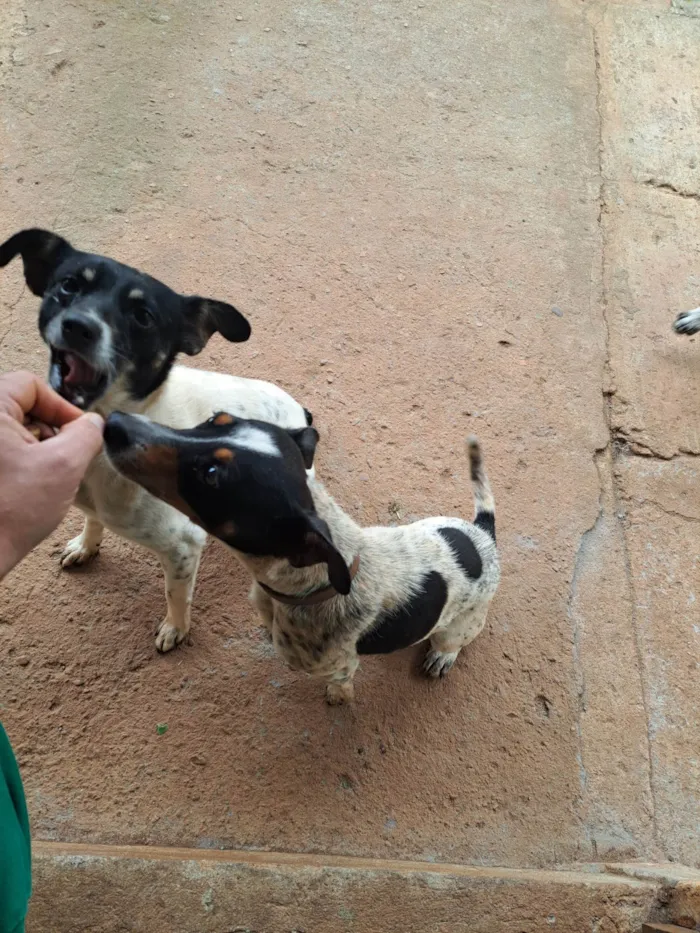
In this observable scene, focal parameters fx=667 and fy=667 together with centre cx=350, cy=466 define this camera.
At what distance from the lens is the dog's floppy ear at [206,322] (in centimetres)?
247

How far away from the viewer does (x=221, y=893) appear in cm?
207

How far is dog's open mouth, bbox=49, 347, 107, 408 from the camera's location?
2.23m

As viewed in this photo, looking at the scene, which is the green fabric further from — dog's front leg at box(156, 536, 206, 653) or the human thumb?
dog's front leg at box(156, 536, 206, 653)

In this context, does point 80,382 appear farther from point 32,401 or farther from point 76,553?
point 76,553

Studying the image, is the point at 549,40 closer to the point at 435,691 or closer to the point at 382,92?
the point at 382,92

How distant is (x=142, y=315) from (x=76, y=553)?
4.15 ft

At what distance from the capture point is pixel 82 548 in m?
3.00

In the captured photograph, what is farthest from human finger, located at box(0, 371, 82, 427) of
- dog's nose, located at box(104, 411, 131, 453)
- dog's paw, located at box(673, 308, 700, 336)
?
dog's paw, located at box(673, 308, 700, 336)

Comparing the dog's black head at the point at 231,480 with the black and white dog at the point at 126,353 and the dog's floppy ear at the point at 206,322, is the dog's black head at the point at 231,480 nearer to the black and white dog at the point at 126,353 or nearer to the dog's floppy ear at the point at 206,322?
the black and white dog at the point at 126,353

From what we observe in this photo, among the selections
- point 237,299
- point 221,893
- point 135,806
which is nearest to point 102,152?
point 237,299

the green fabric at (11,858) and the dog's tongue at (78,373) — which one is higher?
the dog's tongue at (78,373)

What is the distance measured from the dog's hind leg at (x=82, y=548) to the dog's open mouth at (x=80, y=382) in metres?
0.87

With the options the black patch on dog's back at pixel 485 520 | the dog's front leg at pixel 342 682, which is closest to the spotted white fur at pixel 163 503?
the dog's front leg at pixel 342 682

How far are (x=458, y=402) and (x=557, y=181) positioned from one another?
208 centimetres
